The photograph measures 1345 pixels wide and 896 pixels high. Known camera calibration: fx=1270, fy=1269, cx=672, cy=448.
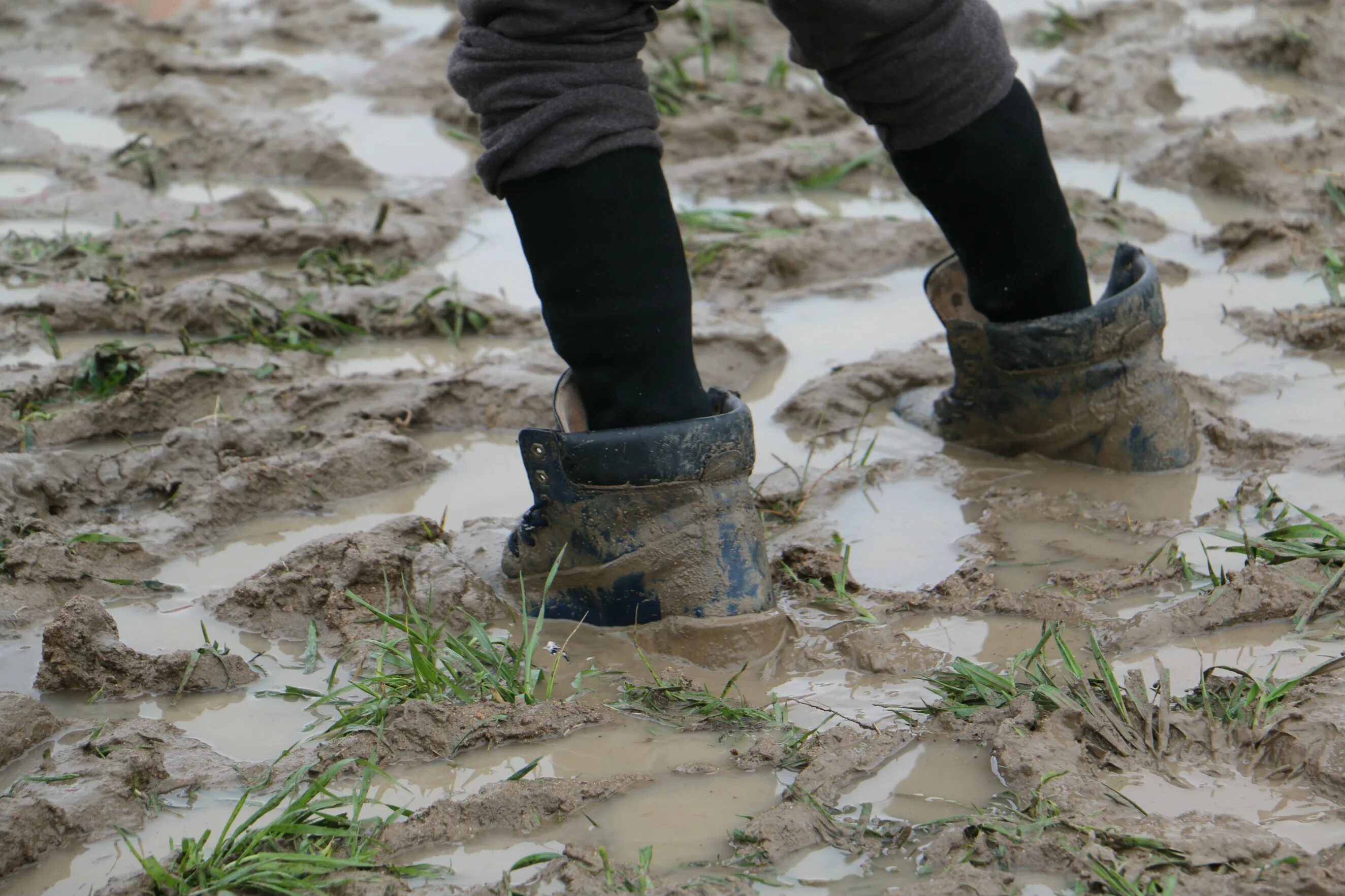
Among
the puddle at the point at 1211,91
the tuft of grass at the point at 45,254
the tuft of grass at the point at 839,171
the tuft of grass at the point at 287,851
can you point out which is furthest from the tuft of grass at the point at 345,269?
the puddle at the point at 1211,91

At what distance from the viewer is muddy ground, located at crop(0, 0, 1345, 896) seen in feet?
4.26

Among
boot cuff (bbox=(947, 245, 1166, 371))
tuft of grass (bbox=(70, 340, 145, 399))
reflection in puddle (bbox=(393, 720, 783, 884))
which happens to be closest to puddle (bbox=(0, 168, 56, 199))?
tuft of grass (bbox=(70, 340, 145, 399))

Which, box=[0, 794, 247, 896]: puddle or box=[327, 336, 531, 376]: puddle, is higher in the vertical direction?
box=[0, 794, 247, 896]: puddle

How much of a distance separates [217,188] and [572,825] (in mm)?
3188

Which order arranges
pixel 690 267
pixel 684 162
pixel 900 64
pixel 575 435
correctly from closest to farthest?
pixel 575 435 < pixel 900 64 < pixel 690 267 < pixel 684 162

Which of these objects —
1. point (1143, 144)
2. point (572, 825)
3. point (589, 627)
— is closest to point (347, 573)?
point (589, 627)

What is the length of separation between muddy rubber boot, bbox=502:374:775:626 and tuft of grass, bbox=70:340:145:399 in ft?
3.92

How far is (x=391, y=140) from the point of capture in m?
4.41

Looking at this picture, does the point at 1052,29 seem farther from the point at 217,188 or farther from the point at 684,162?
the point at 217,188

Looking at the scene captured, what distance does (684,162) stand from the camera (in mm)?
4039

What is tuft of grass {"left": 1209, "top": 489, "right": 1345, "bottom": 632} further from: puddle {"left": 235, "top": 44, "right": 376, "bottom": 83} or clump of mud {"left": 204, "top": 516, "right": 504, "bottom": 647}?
puddle {"left": 235, "top": 44, "right": 376, "bottom": 83}

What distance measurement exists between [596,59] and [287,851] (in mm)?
990

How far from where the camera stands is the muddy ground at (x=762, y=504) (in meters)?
1.30

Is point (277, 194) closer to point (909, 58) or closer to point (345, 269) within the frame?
point (345, 269)
